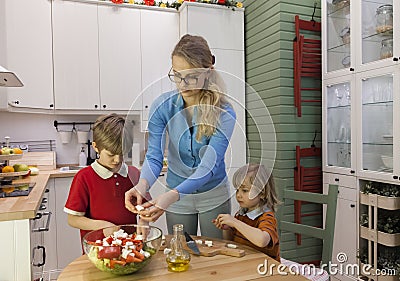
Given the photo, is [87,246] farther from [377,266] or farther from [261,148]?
[377,266]

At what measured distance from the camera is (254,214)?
143 centimetres

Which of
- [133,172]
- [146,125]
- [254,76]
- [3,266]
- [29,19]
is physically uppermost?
[29,19]

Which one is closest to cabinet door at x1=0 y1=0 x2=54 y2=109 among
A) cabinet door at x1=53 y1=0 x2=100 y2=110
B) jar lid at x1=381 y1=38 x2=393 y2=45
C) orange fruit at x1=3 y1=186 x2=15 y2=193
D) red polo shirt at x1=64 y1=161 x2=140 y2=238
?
cabinet door at x1=53 y1=0 x2=100 y2=110

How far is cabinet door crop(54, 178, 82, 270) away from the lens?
2.79 meters

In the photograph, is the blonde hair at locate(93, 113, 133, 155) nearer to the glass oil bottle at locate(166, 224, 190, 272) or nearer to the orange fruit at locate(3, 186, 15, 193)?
the glass oil bottle at locate(166, 224, 190, 272)

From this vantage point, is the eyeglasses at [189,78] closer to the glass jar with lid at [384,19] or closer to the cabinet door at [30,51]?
the glass jar with lid at [384,19]

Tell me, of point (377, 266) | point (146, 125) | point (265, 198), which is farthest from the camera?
point (377, 266)

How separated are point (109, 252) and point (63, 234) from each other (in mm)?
2052

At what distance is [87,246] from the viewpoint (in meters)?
1.04

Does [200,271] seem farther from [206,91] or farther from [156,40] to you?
[156,40]

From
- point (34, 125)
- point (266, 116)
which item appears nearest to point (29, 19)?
point (34, 125)

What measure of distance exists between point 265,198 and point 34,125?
2602 millimetres

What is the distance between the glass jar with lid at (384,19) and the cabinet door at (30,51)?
8.55ft

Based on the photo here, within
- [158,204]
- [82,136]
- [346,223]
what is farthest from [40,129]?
[346,223]
